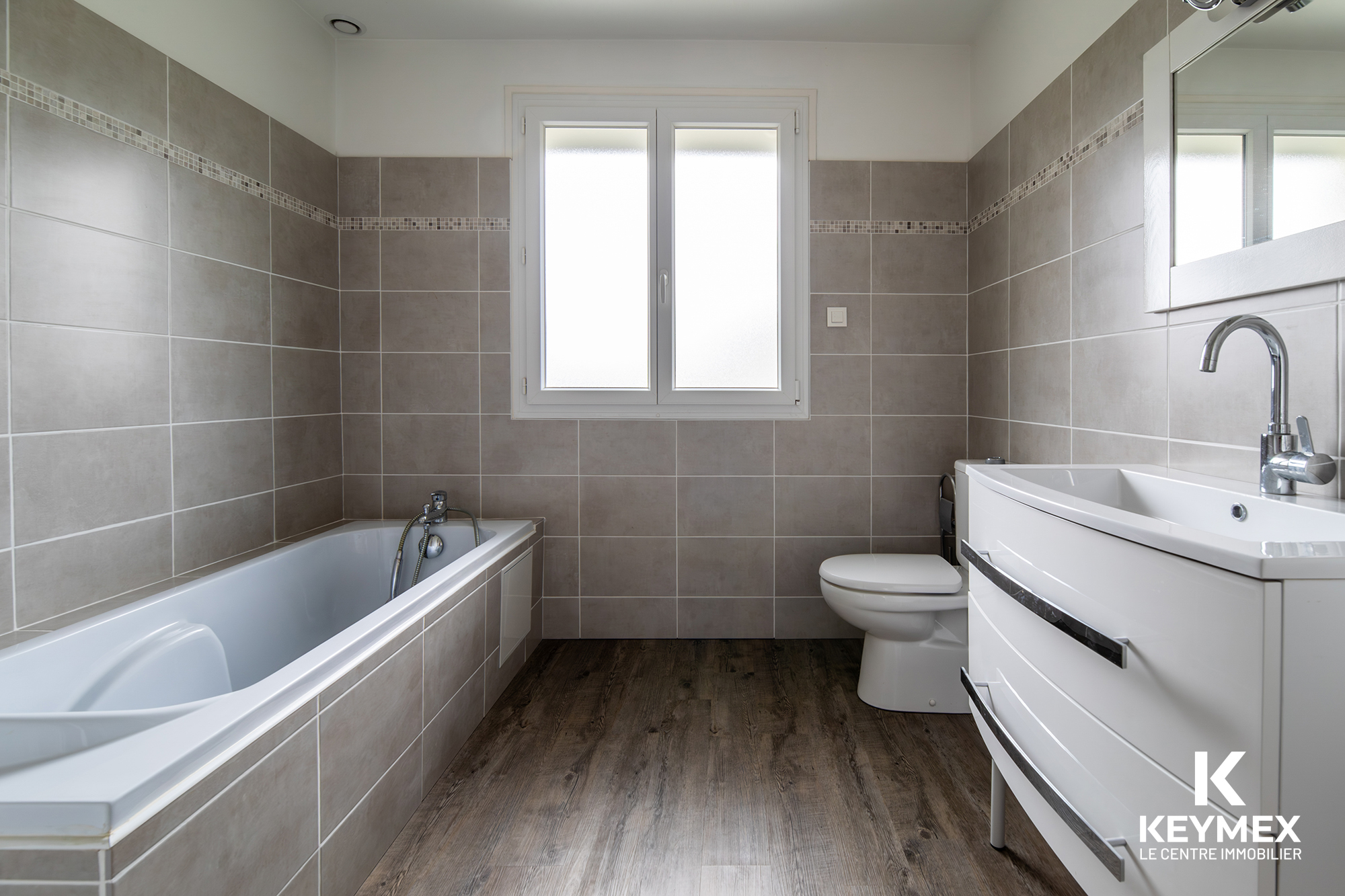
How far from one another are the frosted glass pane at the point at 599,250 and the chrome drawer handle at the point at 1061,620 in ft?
5.54

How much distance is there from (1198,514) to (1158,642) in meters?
0.56

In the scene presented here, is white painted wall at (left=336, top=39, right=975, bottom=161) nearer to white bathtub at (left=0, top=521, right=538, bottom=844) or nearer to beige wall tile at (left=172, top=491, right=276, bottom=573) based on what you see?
beige wall tile at (left=172, top=491, right=276, bottom=573)

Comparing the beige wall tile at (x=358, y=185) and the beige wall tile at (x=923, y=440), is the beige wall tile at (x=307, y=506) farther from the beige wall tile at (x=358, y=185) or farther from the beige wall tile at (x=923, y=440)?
the beige wall tile at (x=923, y=440)

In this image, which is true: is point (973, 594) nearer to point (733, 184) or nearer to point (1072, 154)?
point (1072, 154)

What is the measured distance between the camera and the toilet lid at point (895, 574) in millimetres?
2070

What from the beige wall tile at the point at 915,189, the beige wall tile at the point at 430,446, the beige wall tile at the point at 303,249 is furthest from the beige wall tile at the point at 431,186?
the beige wall tile at the point at 915,189

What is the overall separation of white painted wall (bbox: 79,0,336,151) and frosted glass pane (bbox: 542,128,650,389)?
0.87 metres

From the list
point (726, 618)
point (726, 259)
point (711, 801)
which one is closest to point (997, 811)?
point (711, 801)

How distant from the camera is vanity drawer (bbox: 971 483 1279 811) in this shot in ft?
2.17

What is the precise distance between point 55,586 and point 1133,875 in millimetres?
2167

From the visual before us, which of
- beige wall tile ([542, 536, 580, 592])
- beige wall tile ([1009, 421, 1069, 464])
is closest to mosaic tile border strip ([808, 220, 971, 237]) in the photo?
beige wall tile ([1009, 421, 1069, 464])

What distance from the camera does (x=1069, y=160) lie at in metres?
1.92

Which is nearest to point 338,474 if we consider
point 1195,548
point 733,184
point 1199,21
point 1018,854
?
point 733,184

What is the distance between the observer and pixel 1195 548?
0.72m
